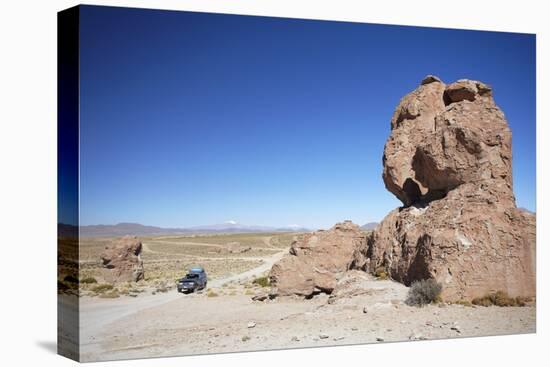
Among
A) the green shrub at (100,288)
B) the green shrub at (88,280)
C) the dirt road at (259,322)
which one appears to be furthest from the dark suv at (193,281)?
the green shrub at (88,280)

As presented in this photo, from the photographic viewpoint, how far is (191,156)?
1502cm

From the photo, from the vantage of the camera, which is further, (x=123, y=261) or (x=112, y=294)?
(x=123, y=261)

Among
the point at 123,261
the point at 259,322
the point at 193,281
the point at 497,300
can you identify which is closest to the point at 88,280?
the point at 123,261

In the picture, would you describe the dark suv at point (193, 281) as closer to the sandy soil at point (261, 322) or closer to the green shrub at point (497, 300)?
the sandy soil at point (261, 322)

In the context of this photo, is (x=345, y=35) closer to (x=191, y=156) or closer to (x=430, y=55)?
(x=430, y=55)

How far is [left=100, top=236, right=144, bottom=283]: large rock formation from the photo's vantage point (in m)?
12.7

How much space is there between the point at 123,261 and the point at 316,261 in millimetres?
6898

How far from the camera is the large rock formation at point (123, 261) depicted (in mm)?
12742

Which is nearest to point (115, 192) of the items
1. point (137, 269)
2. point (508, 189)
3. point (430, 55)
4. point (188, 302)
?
point (137, 269)

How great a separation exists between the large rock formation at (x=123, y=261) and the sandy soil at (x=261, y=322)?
51cm

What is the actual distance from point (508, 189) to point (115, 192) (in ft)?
33.0

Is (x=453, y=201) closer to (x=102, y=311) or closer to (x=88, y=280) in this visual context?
(x=102, y=311)

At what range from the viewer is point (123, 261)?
14.2 meters

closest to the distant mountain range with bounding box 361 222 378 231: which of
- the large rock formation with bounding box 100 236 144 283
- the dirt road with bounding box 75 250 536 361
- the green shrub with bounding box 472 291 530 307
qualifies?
the dirt road with bounding box 75 250 536 361
